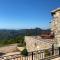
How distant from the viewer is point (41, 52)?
336 inches

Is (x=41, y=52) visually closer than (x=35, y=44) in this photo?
Yes

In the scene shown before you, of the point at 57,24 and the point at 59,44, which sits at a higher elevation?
the point at 57,24

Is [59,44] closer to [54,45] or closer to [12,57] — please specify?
[54,45]

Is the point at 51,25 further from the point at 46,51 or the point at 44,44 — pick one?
the point at 44,44

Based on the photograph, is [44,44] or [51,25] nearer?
[51,25]

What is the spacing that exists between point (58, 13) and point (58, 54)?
73.5 inches

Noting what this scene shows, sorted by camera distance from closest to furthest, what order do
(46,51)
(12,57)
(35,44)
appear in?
(12,57) < (46,51) < (35,44)

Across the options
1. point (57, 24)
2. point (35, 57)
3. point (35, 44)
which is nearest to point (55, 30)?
point (57, 24)

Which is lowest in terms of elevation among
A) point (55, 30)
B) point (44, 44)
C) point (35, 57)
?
point (35, 57)

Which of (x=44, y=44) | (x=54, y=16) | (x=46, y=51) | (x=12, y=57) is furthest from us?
(x=44, y=44)

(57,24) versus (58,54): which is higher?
(57,24)

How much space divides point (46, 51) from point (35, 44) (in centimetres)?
314

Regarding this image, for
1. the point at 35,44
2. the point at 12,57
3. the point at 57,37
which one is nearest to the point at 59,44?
the point at 57,37

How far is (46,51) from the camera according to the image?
28.0 ft
